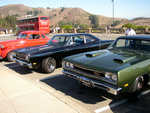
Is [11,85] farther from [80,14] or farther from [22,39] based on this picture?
[80,14]

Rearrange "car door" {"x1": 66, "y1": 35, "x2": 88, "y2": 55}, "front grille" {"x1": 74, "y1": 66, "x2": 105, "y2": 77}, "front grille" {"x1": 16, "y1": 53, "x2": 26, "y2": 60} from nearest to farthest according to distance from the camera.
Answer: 1. "front grille" {"x1": 74, "y1": 66, "x2": 105, "y2": 77}
2. "front grille" {"x1": 16, "y1": 53, "x2": 26, "y2": 60}
3. "car door" {"x1": 66, "y1": 35, "x2": 88, "y2": 55}

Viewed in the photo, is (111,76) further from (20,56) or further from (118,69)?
(20,56)

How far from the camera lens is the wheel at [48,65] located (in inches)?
252

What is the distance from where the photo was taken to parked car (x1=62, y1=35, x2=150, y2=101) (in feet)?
11.6

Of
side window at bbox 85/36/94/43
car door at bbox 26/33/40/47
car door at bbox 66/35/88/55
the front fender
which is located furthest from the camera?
car door at bbox 26/33/40/47

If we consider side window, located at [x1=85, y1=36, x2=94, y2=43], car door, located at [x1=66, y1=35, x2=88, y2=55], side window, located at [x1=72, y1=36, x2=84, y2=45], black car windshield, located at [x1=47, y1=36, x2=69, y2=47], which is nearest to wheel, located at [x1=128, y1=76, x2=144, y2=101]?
car door, located at [x1=66, y1=35, x2=88, y2=55]

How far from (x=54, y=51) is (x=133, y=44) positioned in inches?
122

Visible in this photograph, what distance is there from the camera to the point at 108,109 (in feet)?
12.4

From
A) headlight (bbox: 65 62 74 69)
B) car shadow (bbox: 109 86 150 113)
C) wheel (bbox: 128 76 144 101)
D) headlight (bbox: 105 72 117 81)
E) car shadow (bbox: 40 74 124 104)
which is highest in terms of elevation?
headlight (bbox: 65 62 74 69)

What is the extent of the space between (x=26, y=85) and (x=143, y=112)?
11.4 ft

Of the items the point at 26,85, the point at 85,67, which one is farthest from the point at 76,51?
the point at 85,67

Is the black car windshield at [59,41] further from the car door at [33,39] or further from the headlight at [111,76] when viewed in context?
Result: the headlight at [111,76]

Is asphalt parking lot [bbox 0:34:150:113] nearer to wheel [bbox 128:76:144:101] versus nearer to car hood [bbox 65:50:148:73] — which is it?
wheel [bbox 128:76:144:101]

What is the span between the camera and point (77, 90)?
4.93 m
